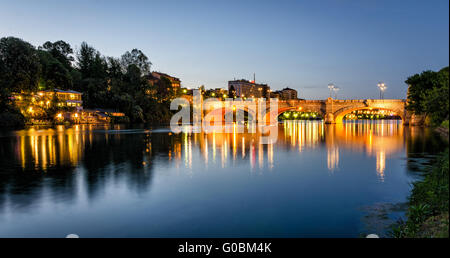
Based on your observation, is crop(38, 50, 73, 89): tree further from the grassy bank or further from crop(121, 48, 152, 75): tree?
the grassy bank

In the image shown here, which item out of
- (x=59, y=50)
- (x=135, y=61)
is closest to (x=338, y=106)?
(x=135, y=61)

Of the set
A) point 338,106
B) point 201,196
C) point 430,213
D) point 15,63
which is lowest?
point 201,196

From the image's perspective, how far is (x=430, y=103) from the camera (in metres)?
7.36

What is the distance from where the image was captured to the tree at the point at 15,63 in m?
78.9

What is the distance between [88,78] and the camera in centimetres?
11431

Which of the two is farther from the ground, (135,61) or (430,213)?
(135,61)

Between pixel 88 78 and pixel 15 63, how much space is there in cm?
3481

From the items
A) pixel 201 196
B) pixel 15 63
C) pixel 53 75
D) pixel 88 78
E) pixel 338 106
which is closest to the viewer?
pixel 201 196

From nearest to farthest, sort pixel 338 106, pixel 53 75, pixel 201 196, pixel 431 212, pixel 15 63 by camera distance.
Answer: pixel 431 212
pixel 201 196
pixel 15 63
pixel 338 106
pixel 53 75

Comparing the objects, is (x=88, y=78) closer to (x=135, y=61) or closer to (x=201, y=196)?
(x=135, y=61)

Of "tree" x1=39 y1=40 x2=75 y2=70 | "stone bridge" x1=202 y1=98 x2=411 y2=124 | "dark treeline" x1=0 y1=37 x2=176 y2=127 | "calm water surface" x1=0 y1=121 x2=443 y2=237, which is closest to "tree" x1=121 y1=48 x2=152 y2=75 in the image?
"dark treeline" x1=0 y1=37 x2=176 y2=127

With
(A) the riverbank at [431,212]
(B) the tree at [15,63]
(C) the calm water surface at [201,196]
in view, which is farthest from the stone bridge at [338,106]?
(A) the riverbank at [431,212]
